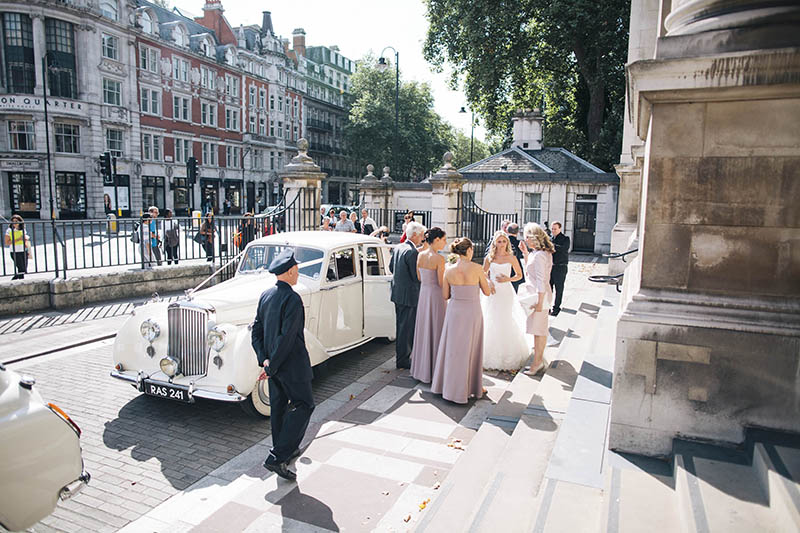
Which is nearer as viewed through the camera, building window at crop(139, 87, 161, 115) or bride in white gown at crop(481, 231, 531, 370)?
bride in white gown at crop(481, 231, 531, 370)

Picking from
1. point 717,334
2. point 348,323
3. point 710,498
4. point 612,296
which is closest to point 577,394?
point 717,334

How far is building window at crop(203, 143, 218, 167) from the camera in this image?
50.5m

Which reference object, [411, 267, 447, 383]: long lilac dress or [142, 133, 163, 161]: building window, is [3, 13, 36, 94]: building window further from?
[411, 267, 447, 383]: long lilac dress

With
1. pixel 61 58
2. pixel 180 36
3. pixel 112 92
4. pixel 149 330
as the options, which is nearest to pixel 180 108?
pixel 180 36

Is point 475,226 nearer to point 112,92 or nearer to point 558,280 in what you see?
point 558,280

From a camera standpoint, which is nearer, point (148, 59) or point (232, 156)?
point (148, 59)

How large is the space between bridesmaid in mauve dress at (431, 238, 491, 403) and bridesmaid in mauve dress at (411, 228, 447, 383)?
0.58 meters

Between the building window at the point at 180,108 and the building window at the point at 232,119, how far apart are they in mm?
5627

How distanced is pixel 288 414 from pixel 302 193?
393 inches

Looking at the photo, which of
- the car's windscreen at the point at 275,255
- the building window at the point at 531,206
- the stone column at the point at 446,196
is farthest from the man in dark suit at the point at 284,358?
the building window at the point at 531,206

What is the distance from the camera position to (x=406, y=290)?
770 cm

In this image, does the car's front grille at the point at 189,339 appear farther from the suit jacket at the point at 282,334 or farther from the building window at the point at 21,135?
the building window at the point at 21,135

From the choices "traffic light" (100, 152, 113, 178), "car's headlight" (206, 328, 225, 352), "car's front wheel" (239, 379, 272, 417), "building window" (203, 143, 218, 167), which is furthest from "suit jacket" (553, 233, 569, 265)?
"building window" (203, 143, 218, 167)

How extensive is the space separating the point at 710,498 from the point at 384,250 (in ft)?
21.2
